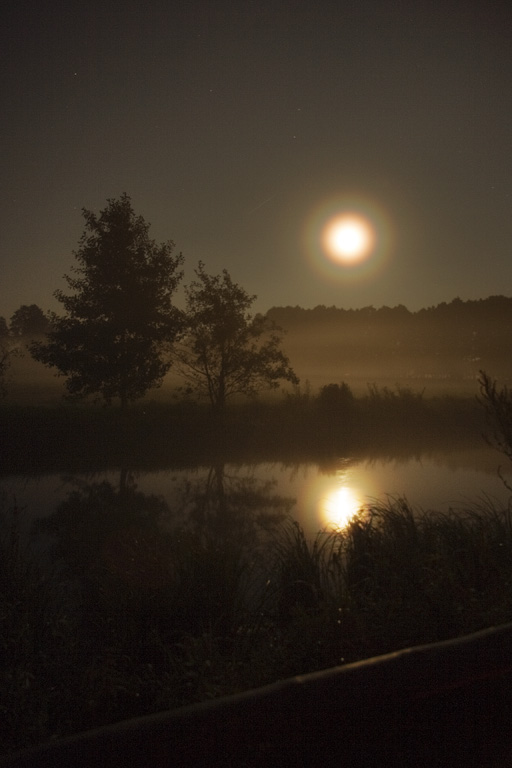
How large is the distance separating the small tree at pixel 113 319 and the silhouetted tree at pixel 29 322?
25.1 meters

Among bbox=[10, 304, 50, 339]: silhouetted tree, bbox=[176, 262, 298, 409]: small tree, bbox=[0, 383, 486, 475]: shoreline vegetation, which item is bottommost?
bbox=[0, 383, 486, 475]: shoreline vegetation

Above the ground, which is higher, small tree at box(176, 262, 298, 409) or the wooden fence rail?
small tree at box(176, 262, 298, 409)

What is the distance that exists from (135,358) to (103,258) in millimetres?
4294

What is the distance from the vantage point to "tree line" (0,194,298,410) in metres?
23.7

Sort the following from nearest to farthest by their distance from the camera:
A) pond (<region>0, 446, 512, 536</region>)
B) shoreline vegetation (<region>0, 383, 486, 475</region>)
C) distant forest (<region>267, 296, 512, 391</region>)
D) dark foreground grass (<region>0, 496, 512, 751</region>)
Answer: dark foreground grass (<region>0, 496, 512, 751</region>), pond (<region>0, 446, 512, 536</region>), shoreline vegetation (<region>0, 383, 486, 475</region>), distant forest (<region>267, 296, 512, 391</region>)

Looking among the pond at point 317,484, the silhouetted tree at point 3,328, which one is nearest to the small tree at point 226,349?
the pond at point 317,484

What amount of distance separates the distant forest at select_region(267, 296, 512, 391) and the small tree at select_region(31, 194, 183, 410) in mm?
59699

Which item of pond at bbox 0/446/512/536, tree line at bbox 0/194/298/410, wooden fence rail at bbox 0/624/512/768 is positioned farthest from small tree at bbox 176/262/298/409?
wooden fence rail at bbox 0/624/512/768

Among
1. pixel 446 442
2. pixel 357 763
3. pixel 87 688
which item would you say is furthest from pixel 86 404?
pixel 357 763

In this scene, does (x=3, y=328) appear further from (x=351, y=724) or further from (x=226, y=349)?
(x=351, y=724)

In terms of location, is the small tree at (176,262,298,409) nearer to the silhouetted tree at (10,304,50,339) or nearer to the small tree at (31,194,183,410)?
the small tree at (31,194,183,410)

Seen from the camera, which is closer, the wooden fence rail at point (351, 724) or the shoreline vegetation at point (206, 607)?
the wooden fence rail at point (351, 724)

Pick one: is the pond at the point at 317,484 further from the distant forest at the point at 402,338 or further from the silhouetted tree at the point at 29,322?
the distant forest at the point at 402,338

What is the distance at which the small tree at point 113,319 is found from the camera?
2359 cm
